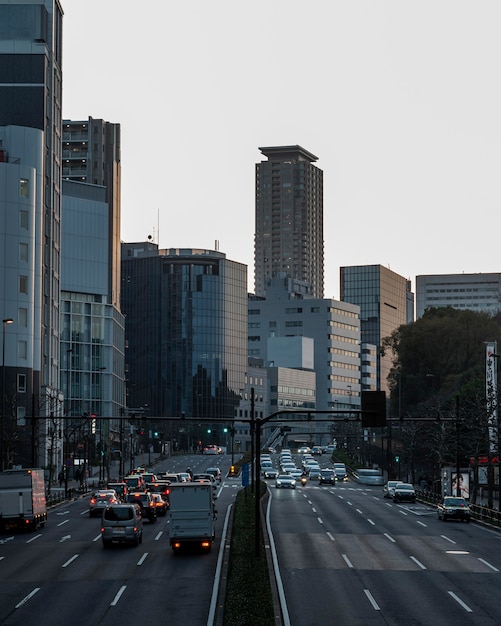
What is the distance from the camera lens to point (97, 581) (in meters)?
42.1

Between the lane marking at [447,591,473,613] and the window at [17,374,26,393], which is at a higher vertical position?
the window at [17,374,26,393]

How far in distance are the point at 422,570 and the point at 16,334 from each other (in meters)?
84.8

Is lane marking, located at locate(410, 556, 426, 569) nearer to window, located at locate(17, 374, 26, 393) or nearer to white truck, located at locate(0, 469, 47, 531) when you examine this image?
white truck, located at locate(0, 469, 47, 531)

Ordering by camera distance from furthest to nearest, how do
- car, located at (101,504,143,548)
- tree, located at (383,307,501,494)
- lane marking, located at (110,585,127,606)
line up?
tree, located at (383,307,501,494) → car, located at (101,504,143,548) → lane marking, located at (110,585,127,606)

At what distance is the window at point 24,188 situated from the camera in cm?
12675

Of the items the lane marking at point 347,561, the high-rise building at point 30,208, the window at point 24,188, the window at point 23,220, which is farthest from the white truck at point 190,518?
the window at point 24,188

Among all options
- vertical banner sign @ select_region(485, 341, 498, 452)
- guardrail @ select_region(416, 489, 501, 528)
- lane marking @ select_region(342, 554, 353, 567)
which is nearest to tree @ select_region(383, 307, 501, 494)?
vertical banner sign @ select_region(485, 341, 498, 452)

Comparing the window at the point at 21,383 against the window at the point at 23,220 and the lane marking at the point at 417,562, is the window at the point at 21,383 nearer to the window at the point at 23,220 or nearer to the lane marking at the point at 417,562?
the window at the point at 23,220

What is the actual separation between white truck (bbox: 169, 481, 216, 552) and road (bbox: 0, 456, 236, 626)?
826 mm

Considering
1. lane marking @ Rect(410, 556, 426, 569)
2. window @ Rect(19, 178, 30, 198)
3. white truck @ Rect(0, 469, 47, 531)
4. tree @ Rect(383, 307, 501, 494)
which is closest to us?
lane marking @ Rect(410, 556, 426, 569)

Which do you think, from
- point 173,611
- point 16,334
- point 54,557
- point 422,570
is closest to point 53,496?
point 16,334

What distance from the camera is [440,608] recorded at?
35.6m

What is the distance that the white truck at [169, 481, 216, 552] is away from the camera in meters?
51.2

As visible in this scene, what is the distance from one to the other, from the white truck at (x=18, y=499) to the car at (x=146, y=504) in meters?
8.15
